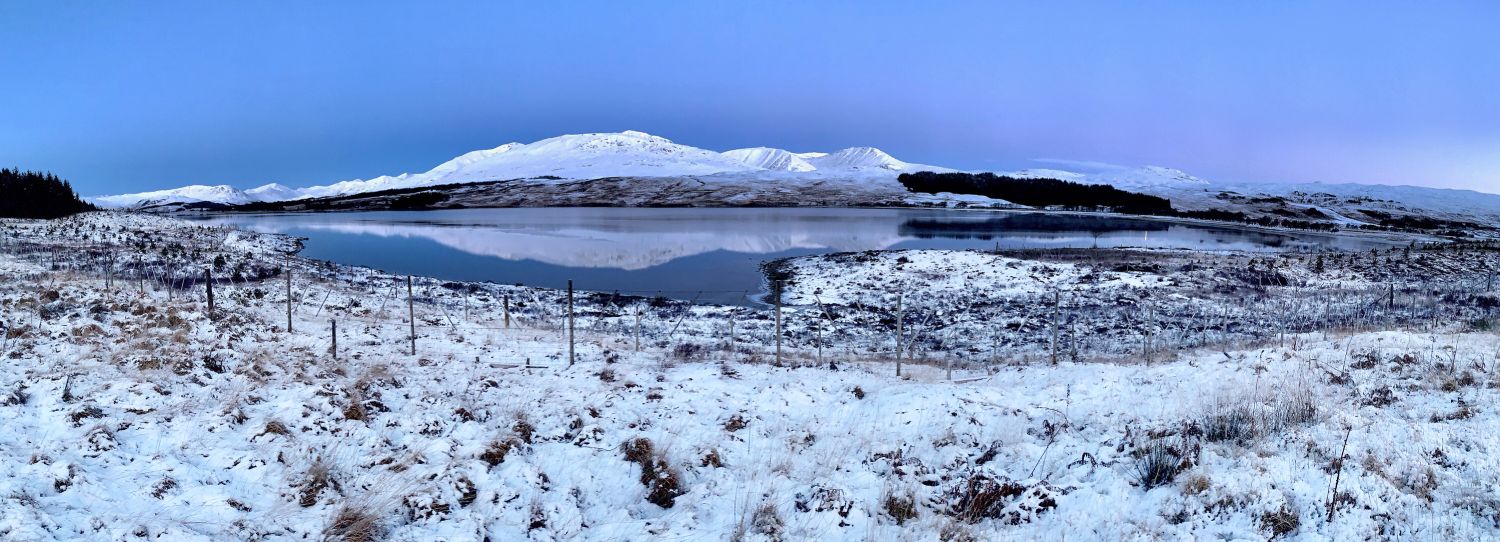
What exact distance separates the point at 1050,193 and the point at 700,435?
179936 mm

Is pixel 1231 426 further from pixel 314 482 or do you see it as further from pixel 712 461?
pixel 314 482

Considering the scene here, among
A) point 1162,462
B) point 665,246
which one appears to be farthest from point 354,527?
point 665,246

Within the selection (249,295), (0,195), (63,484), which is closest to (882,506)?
(63,484)

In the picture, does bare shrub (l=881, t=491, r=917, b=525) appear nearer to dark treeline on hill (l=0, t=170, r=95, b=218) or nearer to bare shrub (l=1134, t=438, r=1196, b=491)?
bare shrub (l=1134, t=438, r=1196, b=491)

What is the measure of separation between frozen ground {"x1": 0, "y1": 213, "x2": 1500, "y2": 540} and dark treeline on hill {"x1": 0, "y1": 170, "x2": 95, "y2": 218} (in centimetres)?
7845

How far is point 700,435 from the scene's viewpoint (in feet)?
33.5

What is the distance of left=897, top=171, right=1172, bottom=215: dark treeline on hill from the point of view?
5635 inches

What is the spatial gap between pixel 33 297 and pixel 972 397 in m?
19.4

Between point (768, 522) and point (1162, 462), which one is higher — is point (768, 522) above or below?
below

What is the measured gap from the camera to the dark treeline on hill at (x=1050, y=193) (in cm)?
14312

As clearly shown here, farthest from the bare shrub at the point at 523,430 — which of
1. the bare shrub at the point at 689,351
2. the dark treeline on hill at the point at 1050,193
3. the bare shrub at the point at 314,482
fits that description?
the dark treeline on hill at the point at 1050,193

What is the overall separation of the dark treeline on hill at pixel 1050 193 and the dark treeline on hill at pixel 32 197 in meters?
150

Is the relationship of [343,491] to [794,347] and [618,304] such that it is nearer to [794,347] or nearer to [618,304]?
[794,347]

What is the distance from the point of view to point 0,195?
7119 centimetres
